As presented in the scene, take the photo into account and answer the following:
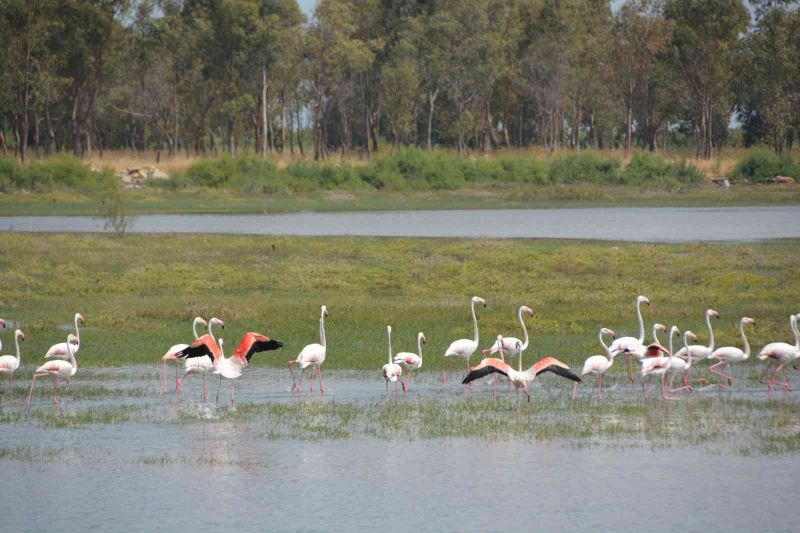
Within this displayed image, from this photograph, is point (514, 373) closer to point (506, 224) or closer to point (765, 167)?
point (506, 224)

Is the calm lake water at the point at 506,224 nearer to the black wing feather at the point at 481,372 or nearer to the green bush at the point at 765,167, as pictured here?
the green bush at the point at 765,167

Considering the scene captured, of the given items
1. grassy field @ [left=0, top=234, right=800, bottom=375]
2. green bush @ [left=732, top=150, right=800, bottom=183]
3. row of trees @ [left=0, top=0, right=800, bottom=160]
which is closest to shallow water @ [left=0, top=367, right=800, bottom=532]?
grassy field @ [left=0, top=234, right=800, bottom=375]

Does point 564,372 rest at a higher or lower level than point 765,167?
lower

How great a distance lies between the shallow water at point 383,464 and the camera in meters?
11.4

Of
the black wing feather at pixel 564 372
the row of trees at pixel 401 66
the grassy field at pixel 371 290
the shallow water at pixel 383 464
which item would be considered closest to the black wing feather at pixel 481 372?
the shallow water at pixel 383 464

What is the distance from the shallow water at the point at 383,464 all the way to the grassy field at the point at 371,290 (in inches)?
114

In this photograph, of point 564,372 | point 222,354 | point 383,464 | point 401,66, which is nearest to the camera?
point 383,464

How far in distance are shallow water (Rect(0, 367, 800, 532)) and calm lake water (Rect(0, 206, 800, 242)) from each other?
21633 millimetres

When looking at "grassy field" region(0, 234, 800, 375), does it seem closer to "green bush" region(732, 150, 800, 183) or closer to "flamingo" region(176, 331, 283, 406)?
"flamingo" region(176, 331, 283, 406)

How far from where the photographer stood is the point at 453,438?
1431cm

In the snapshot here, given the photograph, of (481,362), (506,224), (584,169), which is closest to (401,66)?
(584,169)

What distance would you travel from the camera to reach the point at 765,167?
66.4 metres

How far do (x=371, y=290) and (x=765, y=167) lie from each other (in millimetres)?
45481

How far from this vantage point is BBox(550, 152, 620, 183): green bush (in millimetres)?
66438
